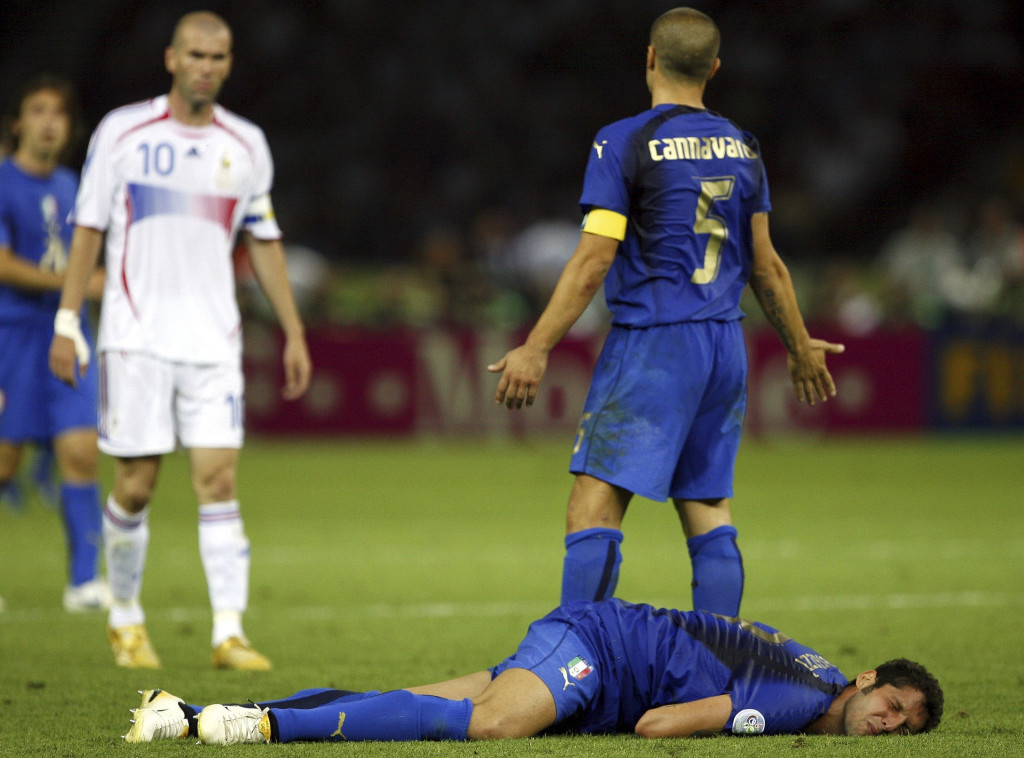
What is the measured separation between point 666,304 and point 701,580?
34.9 inches

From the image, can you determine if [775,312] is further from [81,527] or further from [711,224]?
[81,527]

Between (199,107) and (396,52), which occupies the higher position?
(396,52)

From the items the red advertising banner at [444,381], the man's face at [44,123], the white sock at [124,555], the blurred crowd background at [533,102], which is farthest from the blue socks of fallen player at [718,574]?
the blurred crowd background at [533,102]

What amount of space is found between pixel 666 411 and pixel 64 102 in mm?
3767

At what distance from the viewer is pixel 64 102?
23.3ft

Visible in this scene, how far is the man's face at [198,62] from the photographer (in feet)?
18.2

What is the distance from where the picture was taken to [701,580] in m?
4.87

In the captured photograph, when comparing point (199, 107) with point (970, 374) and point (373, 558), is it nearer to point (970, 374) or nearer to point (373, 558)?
point (373, 558)

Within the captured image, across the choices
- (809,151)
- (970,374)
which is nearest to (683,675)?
(970,374)

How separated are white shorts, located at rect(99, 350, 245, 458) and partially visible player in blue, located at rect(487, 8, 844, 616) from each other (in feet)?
5.14

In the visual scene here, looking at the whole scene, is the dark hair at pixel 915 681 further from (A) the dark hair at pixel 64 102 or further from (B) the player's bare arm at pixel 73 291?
(A) the dark hair at pixel 64 102

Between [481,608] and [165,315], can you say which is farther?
[481,608]

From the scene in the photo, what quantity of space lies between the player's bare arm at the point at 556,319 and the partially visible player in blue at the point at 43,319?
123 inches

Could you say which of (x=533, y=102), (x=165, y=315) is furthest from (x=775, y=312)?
(x=533, y=102)
